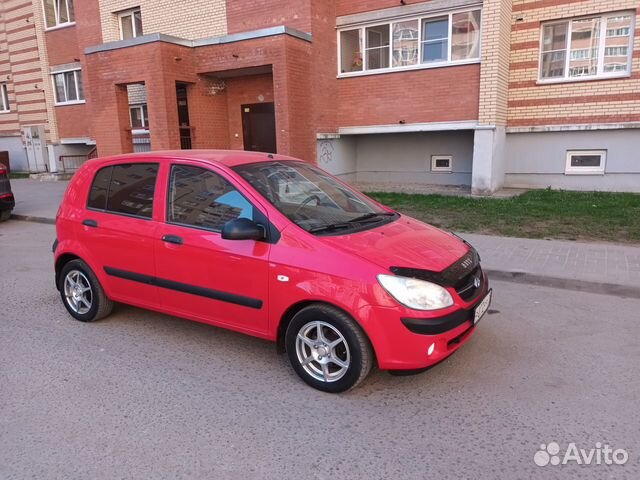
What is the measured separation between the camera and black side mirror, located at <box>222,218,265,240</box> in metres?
3.62

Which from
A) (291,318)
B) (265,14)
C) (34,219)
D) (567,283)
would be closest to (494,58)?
(265,14)

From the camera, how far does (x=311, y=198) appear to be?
431 cm

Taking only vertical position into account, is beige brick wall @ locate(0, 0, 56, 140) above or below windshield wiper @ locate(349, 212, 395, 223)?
above

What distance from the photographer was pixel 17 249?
8.55 m

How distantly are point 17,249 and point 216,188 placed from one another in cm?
624

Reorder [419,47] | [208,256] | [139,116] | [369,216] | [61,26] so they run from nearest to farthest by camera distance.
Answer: [208,256]
[369,216]
[419,47]
[139,116]
[61,26]

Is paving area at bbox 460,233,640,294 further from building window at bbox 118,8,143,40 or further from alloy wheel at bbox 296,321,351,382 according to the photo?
building window at bbox 118,8,143,40

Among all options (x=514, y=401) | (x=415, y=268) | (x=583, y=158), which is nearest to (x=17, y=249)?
(x=415, y=268)

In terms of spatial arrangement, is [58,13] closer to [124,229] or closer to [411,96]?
[411,96]

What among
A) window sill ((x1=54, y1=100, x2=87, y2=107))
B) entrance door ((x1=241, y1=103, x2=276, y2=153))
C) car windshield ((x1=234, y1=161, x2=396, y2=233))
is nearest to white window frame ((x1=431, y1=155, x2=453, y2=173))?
entrance door ((x1=241, y1=103, x2=276, y2=153))

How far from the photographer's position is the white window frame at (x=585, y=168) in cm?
1194

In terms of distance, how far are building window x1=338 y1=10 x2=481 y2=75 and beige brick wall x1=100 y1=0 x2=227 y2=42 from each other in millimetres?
3482

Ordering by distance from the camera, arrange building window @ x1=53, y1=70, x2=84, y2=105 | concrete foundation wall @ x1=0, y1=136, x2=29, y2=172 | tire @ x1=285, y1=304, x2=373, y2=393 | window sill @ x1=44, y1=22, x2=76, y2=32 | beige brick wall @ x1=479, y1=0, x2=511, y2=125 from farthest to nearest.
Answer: concrete foundation wall @ x1=0, y1=136, x2=29, y2=172, building window @ x1=53, y1=70, x2=84, y2=105, window sill @ x1=44, y1=22, x2=76, y2=32, beige brick wall @ x1=479, y1=0, x2=511, y2=125, tire @ x1=285, y1=304, x2=373, y2=393

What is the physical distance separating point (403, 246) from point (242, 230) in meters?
1.19
